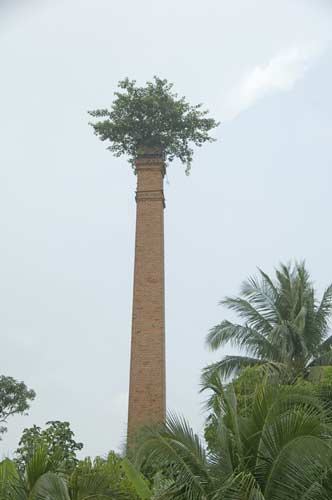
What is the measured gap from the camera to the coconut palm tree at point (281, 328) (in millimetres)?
17000

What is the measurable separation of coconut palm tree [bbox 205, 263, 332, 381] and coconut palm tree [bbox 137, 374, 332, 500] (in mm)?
8065

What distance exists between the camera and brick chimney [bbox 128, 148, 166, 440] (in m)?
16.2

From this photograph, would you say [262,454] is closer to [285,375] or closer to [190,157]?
[285,375]

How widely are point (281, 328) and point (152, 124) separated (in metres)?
6.64

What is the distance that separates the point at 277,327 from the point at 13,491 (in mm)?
10180

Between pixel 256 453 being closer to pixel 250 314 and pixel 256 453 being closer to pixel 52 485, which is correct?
pixel 52 485

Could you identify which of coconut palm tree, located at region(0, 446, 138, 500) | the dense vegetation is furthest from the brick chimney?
coconut palm tree, located at region(0, 446, 138, 500)

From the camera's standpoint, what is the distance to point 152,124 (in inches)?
771

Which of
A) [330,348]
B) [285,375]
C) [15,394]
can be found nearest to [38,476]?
[285,375]

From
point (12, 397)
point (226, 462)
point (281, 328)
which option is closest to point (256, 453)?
point (226, 462)

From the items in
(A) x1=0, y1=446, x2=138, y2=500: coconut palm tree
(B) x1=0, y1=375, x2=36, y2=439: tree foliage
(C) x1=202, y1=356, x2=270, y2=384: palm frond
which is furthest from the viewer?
(B) x1=0, y1=375, x2=36, y2=439: tree foliage

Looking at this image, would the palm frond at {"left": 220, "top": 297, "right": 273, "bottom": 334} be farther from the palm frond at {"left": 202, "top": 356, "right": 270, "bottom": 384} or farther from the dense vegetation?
the dense vegetation

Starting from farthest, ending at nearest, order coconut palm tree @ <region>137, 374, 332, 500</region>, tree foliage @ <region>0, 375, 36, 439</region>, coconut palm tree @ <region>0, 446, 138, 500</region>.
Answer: tree foliage @ <region>0, 375, 36, 439</region>, coconut palm tree @ <region>137, 374, 332, 500</region>, coconut palm tree @ <region>0, 446, 138, 500</region>

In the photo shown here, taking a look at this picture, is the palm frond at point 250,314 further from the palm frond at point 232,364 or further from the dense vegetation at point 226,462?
the dense vegetation at point 226,462
